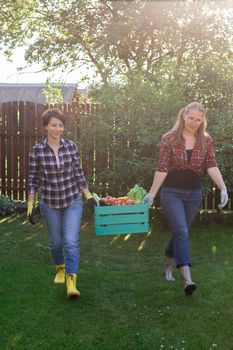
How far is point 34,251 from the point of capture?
698cm

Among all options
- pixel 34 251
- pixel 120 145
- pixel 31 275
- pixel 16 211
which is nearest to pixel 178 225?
pixel 31 275

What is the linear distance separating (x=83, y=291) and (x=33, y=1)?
40.1 feet

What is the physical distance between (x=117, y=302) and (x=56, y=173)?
137 centimetres

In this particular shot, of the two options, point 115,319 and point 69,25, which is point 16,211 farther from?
point 69,25

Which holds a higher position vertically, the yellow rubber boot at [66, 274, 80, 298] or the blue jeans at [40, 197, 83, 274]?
the blue jeans at [40, 197, 83, 274]

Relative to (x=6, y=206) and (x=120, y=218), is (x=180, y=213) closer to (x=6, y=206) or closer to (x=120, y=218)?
(x=120, y=218)

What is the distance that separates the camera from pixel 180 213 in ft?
16.1

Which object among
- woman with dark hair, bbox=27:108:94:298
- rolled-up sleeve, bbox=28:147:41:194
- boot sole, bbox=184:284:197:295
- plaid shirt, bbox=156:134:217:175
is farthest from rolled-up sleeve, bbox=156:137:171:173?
rolled-up sleeve, bbox=28:147:41:194

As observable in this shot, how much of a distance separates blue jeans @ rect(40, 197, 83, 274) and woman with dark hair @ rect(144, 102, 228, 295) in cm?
80

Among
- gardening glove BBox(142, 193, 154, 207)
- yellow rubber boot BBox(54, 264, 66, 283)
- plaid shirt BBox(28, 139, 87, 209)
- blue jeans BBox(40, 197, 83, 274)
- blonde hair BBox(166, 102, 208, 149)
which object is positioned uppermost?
blonde hair BBox(166, 102, 208, 149)

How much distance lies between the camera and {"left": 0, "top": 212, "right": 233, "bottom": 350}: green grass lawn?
3955 millimetres

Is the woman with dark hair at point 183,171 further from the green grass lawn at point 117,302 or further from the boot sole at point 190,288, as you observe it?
the green grass lawn at point 117,302

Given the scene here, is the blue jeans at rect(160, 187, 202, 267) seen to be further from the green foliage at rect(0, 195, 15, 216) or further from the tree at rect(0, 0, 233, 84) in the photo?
the tree at rect(0, 0, 233, 84)

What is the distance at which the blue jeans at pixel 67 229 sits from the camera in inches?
191
